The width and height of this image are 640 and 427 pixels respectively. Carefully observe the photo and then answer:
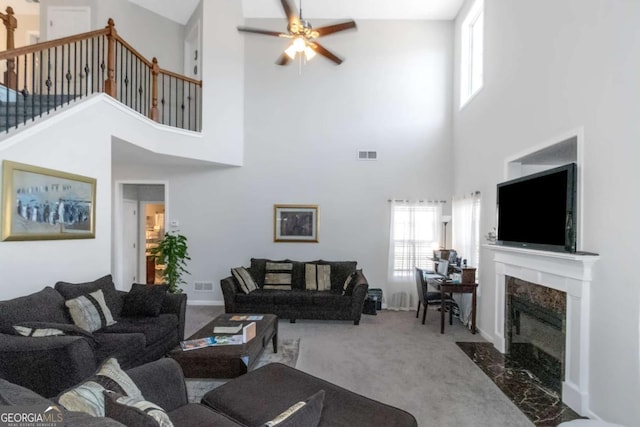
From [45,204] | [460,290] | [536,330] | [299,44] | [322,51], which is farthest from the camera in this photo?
[460,290]

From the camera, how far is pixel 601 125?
2.66 m

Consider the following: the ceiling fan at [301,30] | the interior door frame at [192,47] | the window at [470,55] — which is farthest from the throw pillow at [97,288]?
the window at [470,55]

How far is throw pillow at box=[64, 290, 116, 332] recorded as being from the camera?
10.4 feet

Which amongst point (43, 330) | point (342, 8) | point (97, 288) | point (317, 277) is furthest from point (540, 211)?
point (342, 8)

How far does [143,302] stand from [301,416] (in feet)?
10.1

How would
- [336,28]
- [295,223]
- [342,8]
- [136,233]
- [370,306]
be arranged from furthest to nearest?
[136,233]
[295,223]
[342,8]
[370,306]
[336,28]

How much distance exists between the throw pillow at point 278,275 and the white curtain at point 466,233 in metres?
2.81

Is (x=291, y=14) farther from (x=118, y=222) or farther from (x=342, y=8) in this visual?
(x=118, y=222)

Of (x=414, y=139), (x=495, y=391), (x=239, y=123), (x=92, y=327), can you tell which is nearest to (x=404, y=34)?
(x=414, y=139)

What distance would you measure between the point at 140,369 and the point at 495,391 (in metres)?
3.01

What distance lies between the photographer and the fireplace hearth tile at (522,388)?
2816mm

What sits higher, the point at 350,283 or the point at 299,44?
the point at 299,44

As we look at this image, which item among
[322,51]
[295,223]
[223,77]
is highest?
[223,77]

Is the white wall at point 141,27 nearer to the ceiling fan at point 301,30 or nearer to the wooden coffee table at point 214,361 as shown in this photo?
the ceiling fan at point 301,30
